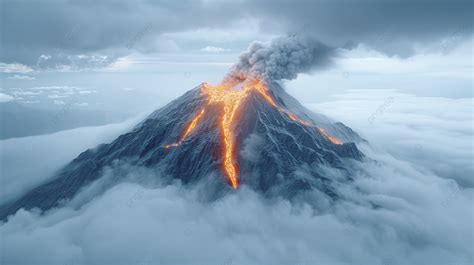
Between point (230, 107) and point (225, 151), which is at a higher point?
point (230, 107)

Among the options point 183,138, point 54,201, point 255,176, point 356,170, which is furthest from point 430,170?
point 54,201

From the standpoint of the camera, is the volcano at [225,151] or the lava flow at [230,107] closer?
the volcano at [225,151]

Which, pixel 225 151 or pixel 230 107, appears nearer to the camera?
pixel 225 151

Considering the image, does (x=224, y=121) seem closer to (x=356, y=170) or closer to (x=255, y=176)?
(x=255, y=176)

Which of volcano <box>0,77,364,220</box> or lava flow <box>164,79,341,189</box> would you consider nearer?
volcano <box>0,77,364,220</box>
